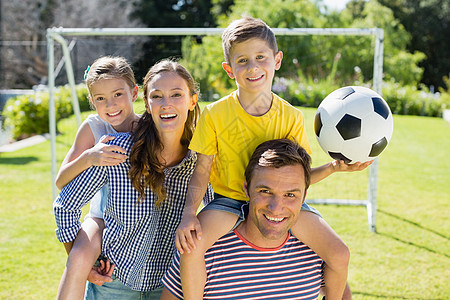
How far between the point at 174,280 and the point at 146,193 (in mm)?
473

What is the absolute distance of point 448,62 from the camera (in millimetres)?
30938

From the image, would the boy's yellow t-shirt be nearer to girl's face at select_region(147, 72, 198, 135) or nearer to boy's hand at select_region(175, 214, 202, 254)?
girl's face at select_region(147, 72, 198, 135)

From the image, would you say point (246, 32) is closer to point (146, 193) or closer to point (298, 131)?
point (298, 131)

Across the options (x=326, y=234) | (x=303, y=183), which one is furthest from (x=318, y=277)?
(x=303, y=183)

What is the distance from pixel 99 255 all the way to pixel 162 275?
0.35 metres

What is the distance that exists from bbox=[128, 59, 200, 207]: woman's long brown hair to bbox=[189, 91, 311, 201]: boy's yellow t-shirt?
20cm

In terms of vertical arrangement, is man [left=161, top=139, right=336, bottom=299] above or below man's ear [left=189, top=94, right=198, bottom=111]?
below

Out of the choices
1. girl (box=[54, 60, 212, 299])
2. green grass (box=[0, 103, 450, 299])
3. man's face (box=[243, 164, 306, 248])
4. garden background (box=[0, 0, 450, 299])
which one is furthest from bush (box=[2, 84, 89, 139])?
man's face (box=[243, 164, 306, 248])

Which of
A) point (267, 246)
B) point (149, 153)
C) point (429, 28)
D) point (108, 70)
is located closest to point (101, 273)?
point (149, 153)

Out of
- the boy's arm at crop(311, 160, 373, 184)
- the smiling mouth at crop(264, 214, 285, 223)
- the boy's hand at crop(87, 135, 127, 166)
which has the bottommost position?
the smiling mouth at crop(264, 214, 285, 223)

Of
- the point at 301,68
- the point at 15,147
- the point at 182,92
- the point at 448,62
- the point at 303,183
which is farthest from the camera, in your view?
the point at 448,62

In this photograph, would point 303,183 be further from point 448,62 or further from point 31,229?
point 448,62

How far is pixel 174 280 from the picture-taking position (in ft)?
7.63

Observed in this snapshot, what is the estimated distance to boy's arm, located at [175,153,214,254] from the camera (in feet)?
7.27
